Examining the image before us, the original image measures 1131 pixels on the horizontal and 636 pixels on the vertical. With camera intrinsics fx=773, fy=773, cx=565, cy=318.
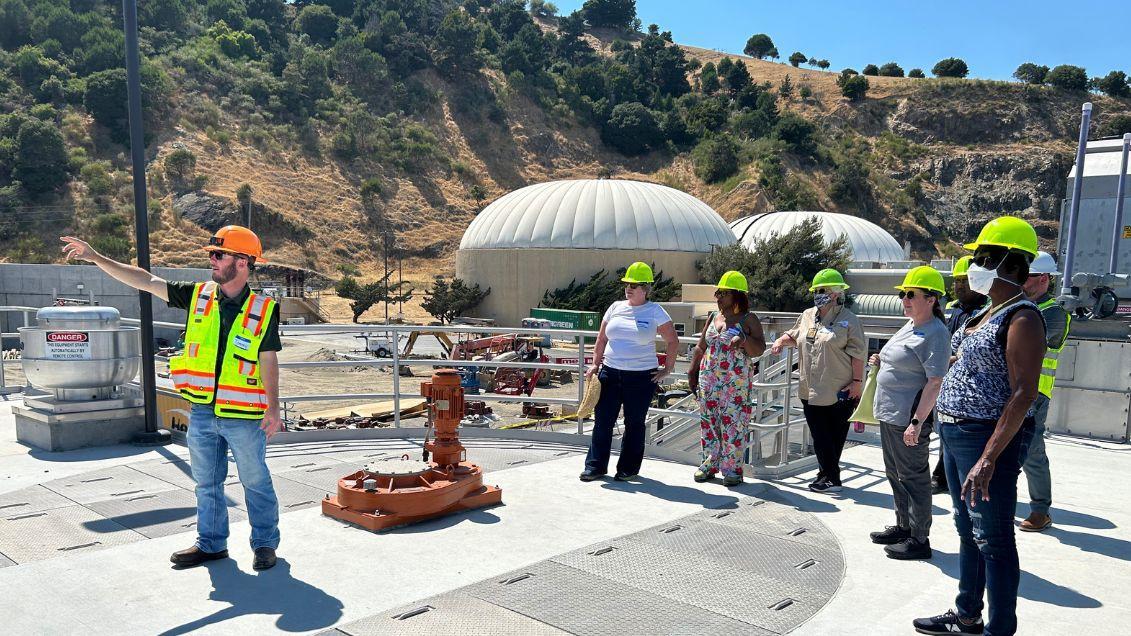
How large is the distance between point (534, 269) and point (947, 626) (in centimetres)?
3838

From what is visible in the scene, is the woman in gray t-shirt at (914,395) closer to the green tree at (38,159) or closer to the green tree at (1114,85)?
the green tree at (38,159)

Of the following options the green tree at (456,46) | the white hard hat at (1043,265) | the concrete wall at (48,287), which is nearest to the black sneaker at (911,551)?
the white hard hat at (1043,265)

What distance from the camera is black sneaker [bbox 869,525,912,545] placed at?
16.4ft

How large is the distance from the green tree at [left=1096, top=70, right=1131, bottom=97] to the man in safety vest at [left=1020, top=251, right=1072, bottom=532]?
109392 mm

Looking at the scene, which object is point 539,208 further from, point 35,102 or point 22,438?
point 35,102

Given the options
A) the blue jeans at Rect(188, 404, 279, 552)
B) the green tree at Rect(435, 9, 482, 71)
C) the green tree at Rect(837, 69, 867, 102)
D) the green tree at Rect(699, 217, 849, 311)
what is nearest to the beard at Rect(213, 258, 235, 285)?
the blue jeans at Rect(188, 404, 279, 552)

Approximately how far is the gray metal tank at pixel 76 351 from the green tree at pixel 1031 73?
109807 millimetres

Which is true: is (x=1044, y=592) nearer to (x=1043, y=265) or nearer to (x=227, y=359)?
(x=1043, y=265)

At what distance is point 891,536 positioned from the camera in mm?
5016

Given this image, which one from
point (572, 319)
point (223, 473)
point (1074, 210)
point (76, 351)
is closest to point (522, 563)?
point (223, 473)

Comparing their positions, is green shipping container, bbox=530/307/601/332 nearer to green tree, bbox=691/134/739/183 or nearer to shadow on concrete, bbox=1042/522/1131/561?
shadow on concrete, bbox=1042/522/1131/561

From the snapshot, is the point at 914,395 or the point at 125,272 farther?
the point at 914,395

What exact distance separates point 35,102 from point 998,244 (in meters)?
73.5

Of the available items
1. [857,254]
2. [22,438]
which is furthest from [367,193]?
[22,438]
